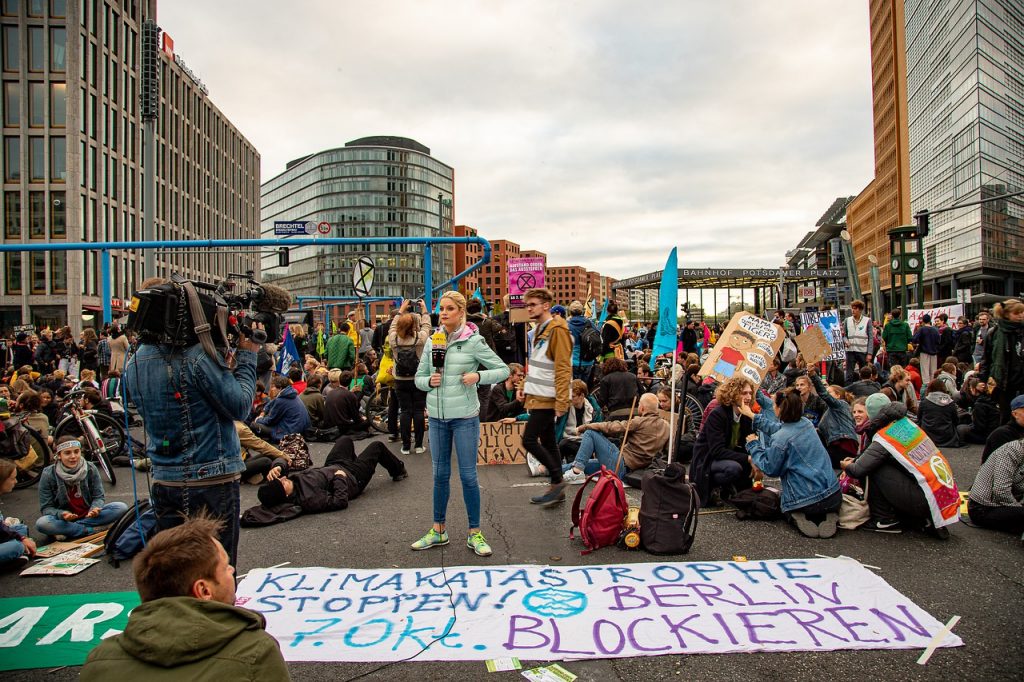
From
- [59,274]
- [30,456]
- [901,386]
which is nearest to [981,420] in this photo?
[901,386]

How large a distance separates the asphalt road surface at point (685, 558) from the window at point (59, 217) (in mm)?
43236

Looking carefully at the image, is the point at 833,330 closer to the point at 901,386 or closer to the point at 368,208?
the point at 901,386

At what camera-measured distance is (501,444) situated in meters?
8.80

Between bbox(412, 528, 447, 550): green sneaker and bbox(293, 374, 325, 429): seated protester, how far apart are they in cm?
611

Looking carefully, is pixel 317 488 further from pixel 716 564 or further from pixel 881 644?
pixel 881 644

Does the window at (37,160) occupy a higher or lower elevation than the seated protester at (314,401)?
higher

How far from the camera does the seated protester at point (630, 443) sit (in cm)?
722

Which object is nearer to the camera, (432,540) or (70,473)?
(432,540)

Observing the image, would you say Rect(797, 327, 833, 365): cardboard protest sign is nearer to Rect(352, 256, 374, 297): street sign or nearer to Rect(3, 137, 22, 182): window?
Rect(352, 256, 374, 297): street sign

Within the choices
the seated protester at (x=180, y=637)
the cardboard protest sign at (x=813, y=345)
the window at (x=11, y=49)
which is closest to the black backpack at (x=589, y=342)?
the cardboard protest sign at (x=813, y=345)

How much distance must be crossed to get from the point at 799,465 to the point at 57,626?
5.49 m

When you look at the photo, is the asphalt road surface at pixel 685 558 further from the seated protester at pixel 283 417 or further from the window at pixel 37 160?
the window at pixel 37 160

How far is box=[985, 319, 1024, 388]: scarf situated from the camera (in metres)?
8.12

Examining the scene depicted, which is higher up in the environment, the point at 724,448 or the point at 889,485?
the point at 724,448
